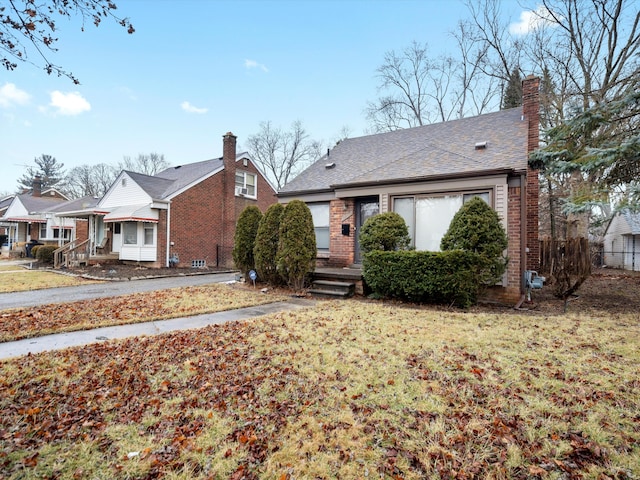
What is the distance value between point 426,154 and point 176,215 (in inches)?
502

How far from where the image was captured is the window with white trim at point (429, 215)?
880cm

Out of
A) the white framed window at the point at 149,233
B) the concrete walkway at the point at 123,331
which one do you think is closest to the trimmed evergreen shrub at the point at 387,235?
the concrete walkway at the point at 123,331

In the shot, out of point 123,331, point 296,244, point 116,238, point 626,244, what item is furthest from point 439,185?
point 626,244

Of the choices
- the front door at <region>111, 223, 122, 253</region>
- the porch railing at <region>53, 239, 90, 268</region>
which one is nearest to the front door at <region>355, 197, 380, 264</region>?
the front door at <region>111, 223, 122, 253</region>

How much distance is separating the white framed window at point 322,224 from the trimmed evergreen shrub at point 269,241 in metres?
2.07

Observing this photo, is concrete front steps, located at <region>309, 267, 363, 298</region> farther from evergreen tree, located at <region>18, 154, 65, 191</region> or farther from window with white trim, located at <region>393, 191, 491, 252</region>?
evergreen tree, located at <region>18, 154, 65, 191</region>

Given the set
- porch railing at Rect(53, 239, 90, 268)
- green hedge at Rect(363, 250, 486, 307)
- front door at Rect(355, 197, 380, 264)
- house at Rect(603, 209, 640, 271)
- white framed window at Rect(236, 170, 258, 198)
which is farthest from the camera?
house at Rect(603, 209, 640, 271)

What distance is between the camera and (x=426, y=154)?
33.7ft

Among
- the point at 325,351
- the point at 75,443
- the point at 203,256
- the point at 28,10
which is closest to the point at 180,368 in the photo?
the point at 75,443

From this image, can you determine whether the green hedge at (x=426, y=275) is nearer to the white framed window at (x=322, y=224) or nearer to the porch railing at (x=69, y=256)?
the white framed window at (x=322, y=224)

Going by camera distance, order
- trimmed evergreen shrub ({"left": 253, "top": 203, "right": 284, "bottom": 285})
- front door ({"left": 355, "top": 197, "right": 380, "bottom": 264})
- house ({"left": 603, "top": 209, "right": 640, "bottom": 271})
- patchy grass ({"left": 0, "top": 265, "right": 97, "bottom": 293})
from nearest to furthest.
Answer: trimmed evergreen shrub ({"left": 253, "top": 203, "right": 284, "bottom": 285}) → patchy grass ({"left": 0, "top": 265, "right": 97, "bottom": 293}) → front door ({"left": 355, "top": 197, "right": 380, "bottom": 264}) → house ({"left": 603, "top": 209, "right": 640, "bottom": 271})

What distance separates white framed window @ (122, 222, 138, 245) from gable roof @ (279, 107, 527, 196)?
363 inches

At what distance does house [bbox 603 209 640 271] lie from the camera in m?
22.0

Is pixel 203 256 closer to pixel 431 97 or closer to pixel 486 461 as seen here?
pixel 486 461
